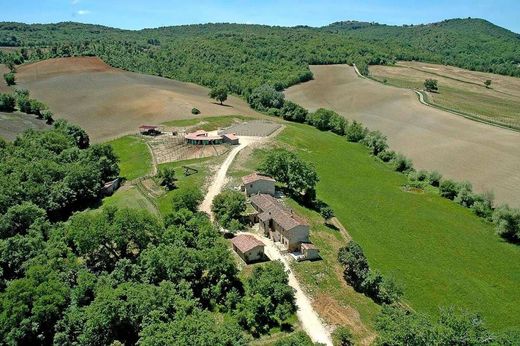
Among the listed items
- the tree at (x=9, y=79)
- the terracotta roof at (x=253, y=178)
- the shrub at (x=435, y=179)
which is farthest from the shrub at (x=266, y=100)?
the tree at (x=9, y=79)

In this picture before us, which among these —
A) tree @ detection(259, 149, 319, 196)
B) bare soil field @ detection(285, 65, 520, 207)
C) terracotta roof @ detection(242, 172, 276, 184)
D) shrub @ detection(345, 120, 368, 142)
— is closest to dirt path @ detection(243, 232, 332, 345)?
terracotta roof @ detection(242, 172, 276, 184)

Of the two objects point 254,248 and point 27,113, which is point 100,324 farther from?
point 27,113

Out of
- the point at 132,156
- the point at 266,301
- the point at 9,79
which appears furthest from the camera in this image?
the point at 9,79

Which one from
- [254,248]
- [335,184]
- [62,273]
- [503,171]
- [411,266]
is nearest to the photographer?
[62,273]

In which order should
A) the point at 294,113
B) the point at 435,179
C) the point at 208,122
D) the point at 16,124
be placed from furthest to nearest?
the point at 294,113, the point at 208,122, the point at 16,124, the point at 435,179

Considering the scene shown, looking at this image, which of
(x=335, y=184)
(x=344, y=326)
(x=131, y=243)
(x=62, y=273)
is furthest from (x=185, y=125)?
(x=344, y=326)

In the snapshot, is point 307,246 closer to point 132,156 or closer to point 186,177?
point 186,177

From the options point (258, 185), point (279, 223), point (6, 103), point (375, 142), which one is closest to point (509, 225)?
point (279, 223)

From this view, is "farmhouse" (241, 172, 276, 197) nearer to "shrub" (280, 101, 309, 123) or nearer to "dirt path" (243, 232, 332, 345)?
"dirt path" (243, 232, 332, 345)
